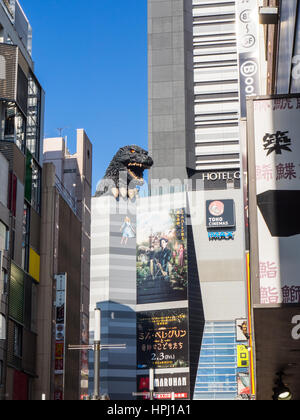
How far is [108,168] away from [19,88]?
304 ft

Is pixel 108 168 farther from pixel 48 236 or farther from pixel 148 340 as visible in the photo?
pixel 48 236

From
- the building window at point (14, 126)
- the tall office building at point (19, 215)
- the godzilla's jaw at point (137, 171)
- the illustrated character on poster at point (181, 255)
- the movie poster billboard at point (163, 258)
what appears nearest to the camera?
the tall office building at point (19, 215)

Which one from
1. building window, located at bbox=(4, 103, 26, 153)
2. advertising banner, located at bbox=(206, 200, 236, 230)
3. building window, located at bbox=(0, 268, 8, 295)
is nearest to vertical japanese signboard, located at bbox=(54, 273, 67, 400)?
building window, located at bbox=(4, 103, 26, 153)

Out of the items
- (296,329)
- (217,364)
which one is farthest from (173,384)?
(296,329)

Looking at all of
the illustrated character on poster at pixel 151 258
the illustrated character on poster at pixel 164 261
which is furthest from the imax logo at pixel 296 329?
the illustrated character on poster at pixel 151 258

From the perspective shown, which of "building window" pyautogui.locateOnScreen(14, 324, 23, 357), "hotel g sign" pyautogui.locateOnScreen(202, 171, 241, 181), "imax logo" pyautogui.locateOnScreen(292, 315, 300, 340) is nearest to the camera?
"imax logo" pyautogui.locateOnScreen(292, 315, 300, 340)

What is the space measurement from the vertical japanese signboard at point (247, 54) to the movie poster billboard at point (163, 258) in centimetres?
9604

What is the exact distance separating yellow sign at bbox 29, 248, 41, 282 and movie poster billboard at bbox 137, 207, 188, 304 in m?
85.6

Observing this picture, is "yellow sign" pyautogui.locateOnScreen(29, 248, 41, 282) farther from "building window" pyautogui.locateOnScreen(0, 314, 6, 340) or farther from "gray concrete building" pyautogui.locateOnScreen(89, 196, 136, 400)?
"gray concrete building" pyautogui.locateOnScreen(89, 196, 136, 400)

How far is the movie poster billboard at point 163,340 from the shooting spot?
13962 cm

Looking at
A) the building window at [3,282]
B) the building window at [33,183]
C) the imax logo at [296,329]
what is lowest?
the imax logo at [296,329]

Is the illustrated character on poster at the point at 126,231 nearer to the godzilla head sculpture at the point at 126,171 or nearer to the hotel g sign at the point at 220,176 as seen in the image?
the godzilla head sculpture at the point at 126,171

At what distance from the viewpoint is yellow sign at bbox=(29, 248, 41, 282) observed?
56031 mm
